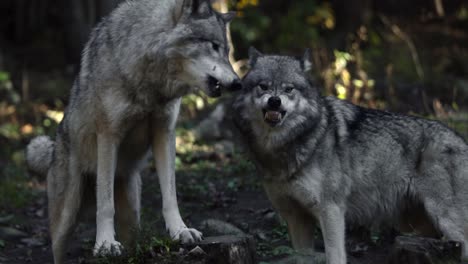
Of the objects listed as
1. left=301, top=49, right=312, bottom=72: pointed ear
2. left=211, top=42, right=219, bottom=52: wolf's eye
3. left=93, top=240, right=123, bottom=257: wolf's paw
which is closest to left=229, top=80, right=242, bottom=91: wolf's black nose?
left=211, top=42, right=219, bottom=52: wolf's eye

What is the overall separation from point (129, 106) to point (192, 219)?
2277mm

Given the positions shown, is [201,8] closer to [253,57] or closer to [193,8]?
[193,8]

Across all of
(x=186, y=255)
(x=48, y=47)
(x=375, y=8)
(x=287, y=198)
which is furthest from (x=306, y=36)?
(x=186, y=255)

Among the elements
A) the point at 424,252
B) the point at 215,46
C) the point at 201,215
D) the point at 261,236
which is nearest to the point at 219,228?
the point at 261,236

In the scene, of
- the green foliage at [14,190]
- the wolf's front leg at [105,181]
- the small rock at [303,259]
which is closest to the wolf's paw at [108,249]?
the wolf's front leg at [105,181]

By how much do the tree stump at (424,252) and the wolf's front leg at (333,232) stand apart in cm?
46

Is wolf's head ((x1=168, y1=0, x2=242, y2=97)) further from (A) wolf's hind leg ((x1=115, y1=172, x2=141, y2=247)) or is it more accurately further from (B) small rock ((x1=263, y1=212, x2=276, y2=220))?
(B) small rock ((x1=263, y1=212, x2=276, y2=220))

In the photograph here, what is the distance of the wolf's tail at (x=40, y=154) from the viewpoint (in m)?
6.80

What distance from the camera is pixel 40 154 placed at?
6.81m

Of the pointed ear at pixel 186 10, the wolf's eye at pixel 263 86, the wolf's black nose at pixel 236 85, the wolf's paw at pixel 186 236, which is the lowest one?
the wolf's paw at pixel 186 236

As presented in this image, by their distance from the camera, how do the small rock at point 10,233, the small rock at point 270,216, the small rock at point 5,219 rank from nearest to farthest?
the small rock at point 270,216 < the small rock at point 10,233 < the small rock at point 5,219

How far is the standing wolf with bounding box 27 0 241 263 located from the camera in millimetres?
5414

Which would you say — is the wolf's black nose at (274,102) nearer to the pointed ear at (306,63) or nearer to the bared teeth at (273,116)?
the bared teeth at (273,116)

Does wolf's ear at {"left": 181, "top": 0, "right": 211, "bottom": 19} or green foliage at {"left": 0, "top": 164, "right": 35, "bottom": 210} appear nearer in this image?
wolf's ear at {"left": 181, "top": 0, "right": 211, "bottom": 19}
